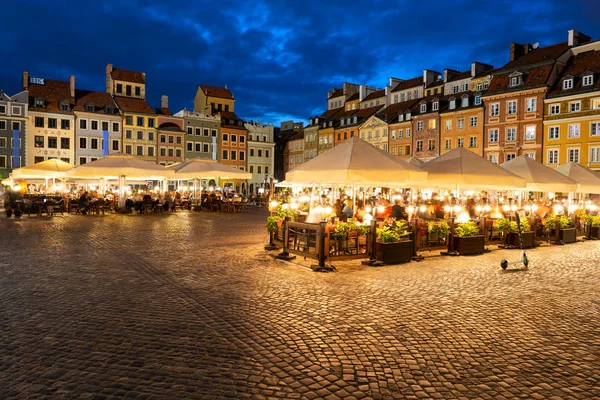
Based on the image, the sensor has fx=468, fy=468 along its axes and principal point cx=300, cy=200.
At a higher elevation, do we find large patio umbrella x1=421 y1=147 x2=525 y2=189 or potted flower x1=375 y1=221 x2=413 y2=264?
large patio umbrella x1=421 y1=147 x2=525 y2=189

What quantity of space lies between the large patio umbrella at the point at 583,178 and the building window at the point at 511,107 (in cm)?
2745

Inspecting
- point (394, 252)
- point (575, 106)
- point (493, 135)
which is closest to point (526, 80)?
point (575, 106)

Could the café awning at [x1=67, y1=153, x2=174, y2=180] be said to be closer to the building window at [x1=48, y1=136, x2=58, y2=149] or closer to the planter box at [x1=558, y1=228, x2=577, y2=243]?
the planter box at [x1=558, y1=228, x2=577, y2=243]

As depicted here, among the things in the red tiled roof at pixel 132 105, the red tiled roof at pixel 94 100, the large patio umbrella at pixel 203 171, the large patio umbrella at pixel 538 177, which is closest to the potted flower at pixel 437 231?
the large patio umbrella at pixel 538 177

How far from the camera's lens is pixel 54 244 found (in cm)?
1352

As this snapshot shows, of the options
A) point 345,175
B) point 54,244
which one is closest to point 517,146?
point 345,175

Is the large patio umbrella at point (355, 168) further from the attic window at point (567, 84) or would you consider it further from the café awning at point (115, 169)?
the attic window at point (567, 84)

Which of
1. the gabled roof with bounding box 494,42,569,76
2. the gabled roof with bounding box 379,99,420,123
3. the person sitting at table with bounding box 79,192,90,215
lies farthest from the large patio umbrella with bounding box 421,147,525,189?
the gabled roof with bounding box 379,99,420,123

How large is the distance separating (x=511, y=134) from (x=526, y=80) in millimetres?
5276

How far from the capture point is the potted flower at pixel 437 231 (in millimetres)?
13273

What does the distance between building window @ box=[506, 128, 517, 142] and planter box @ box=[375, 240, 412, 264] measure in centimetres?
3937

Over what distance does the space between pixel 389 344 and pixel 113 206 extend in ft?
85.4

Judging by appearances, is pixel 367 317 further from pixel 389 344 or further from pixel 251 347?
pixel 251 347

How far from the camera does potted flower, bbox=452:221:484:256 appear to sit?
522 inches
